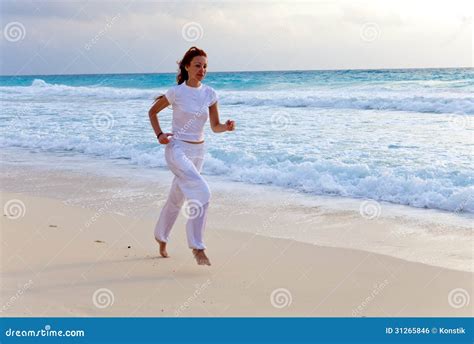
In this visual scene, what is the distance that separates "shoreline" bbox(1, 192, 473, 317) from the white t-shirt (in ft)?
3.77

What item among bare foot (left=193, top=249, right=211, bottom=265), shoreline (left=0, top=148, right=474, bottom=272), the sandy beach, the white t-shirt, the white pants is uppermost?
the white t-shirt

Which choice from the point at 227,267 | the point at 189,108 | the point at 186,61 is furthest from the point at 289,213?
the point at 186,61

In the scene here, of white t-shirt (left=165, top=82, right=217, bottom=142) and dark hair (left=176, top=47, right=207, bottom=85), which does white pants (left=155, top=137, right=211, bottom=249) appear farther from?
dark hair (left=176, top=47, right=207, bottom=85)

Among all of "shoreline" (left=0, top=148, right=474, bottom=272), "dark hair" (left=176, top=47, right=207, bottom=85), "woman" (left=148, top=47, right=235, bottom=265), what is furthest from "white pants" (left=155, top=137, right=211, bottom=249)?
"shoreline" (left=0, top=148, right=474, bottom=272)

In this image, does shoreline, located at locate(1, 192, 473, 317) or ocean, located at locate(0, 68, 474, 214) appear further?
ocean, located at locate(0, 68, 474, 214)

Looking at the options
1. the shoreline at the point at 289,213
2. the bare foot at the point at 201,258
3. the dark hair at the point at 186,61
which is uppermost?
the dark hair at the point at 186,61

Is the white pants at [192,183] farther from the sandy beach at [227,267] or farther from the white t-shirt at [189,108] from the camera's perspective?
the sandy beach at [227,267]

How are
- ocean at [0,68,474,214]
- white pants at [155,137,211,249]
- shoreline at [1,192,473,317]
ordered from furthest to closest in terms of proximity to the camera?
ocean at [0,68,474,214]
white pants at [155,137,211,249]
shoreline at [1,192,473,317]

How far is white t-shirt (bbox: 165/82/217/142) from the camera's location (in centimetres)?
557

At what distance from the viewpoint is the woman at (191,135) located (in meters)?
5.53

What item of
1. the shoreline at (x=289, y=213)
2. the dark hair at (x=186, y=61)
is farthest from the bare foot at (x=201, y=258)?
the dark hair at (x=186, y=61)

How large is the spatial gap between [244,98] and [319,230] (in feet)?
81.5

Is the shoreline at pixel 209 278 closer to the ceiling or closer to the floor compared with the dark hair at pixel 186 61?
closer to the floor

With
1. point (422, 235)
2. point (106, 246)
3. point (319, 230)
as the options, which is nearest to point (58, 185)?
point (106, 246)
